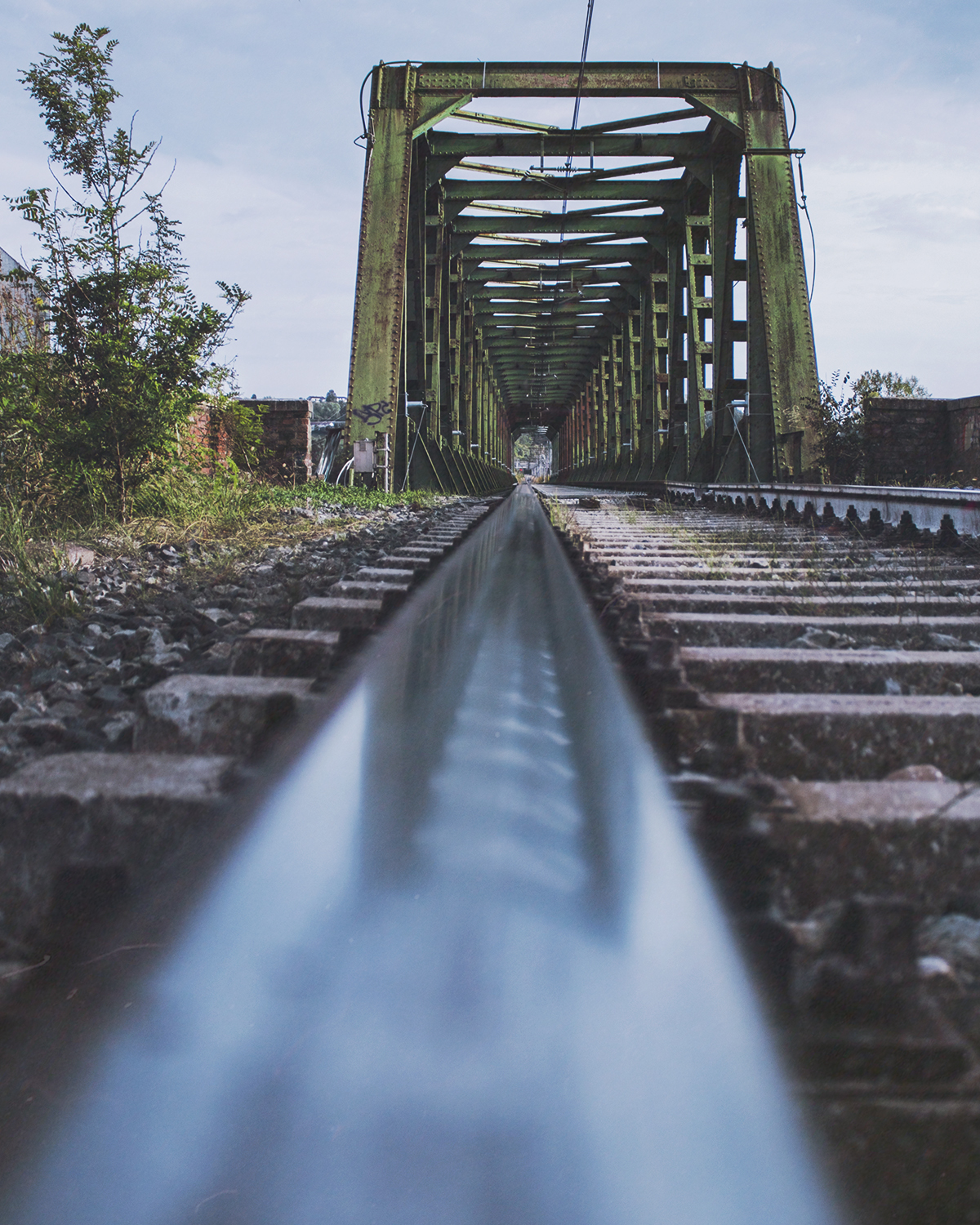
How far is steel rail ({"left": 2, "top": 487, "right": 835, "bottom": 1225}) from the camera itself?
623 millimetres

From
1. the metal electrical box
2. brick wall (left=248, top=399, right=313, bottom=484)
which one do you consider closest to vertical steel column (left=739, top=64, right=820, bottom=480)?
the metal electrical box

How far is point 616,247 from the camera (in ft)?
58.4

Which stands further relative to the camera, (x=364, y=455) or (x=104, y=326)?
(x=364, y=455)

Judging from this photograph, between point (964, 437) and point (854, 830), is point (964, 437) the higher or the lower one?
the higher one

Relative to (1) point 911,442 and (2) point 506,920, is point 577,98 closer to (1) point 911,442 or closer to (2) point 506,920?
(1) point 911,442

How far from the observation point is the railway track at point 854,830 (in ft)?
2.14

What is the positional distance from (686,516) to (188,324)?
12.1 ft

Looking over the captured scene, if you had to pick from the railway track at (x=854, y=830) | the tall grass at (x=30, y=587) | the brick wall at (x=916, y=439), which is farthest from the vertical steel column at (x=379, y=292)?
the railway track at (x=854, y=830)

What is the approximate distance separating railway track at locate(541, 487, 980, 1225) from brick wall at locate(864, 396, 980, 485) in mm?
6589

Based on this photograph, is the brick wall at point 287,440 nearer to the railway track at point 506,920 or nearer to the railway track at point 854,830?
the railway track at point 854,830

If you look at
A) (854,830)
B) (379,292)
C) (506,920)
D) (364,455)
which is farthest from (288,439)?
(854,830)

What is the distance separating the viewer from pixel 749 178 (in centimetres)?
916

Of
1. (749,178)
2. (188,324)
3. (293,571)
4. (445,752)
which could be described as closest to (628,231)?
(749,178)

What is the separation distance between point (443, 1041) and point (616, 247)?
751 inches
